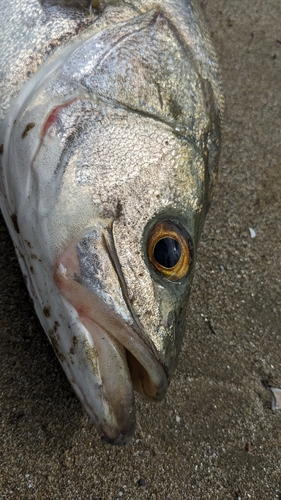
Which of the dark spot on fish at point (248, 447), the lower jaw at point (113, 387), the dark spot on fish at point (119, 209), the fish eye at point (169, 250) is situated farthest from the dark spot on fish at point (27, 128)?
the dark spot on fish at point (248, 447)

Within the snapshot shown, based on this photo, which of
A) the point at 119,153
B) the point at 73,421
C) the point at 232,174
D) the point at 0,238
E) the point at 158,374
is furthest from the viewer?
the point at 232,174

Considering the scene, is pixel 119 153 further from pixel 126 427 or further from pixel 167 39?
pixel 126 427

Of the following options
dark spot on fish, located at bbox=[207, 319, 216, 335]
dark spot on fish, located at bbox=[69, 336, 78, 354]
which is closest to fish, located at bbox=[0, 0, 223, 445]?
dark spot on fish, located at bbox=[69, 336, 78, 354]

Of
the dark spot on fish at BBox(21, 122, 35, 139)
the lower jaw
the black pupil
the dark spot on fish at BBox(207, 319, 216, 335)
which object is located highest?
the dark spot on fish at BBox(21, 122, 35, 139)

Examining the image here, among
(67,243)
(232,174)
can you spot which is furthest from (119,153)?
(232,174)

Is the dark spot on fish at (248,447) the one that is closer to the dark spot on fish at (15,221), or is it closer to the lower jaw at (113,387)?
the lower jaw at (113,387)

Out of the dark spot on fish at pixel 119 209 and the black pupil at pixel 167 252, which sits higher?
the dark spot on fish at pixel 119 209

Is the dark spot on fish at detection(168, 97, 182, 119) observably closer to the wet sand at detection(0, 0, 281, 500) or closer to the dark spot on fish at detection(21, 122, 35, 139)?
the dark spot on fish at detection(21, 122, 35, 139)

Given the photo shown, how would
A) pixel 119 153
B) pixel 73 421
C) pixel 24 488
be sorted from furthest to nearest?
pixel 73 421 < pixel 24 488 < pixel 119 153
